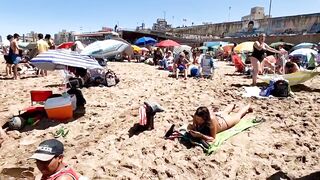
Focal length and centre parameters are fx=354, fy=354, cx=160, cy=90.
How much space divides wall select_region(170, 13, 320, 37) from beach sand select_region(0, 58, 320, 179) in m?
31.8

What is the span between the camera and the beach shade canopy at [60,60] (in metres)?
6.50

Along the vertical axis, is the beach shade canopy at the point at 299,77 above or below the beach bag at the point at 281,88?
above

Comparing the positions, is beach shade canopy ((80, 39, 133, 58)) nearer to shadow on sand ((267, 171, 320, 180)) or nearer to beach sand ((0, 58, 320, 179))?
beach sand ((0, 58, 320, 179))

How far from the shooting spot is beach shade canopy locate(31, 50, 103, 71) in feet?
21.3

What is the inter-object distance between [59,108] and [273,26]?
40.2m

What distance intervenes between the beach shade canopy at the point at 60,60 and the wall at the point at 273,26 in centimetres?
3351

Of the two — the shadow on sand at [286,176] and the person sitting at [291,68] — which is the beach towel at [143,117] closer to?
the shadow on sand at [286,176]

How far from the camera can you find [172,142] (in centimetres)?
541

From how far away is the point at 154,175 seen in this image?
4.62 m

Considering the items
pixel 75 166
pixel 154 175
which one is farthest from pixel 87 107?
pixel 154 175

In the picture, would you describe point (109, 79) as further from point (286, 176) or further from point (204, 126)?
point (286, 176)

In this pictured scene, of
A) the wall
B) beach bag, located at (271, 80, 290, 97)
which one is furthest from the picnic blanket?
the wall

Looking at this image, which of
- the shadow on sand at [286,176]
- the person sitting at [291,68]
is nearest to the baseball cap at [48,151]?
the shadow on sand at [286,176]

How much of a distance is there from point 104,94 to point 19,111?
2291 mm
